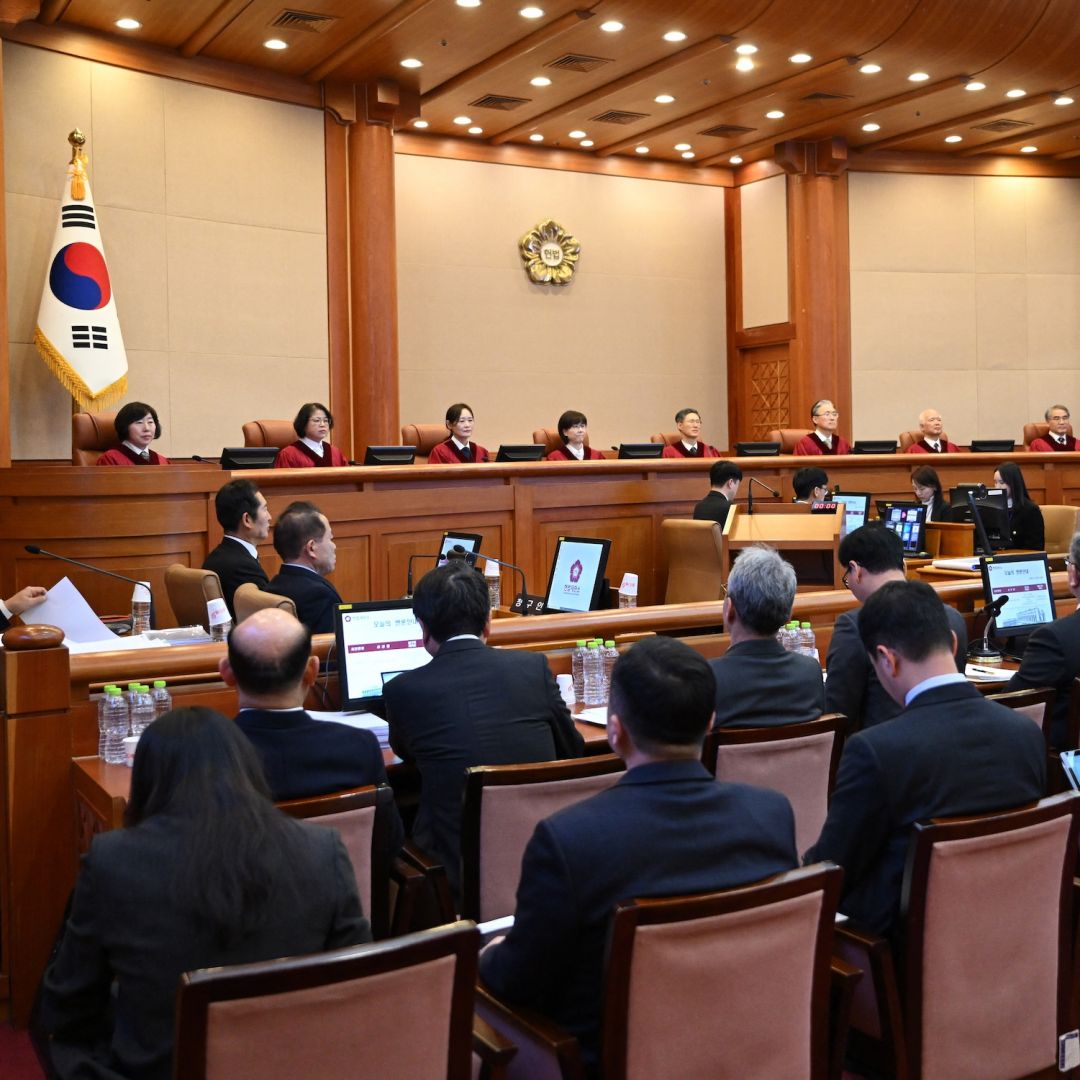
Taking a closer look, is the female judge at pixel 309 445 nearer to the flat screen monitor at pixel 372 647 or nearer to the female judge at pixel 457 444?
the female judge at pixel 457 444

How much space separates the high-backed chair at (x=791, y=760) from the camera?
274 cm

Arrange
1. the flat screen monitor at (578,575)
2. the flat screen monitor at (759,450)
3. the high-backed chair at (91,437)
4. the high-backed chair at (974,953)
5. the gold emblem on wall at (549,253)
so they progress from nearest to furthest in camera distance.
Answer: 1. the high-backed chair at (974,953)
2. the flat screen monitor at (578,575)
3. the high-backed chair at (91,437)
4. the flat screen monitor at (759,450)
5. the gold emblem on wall at (549,253)

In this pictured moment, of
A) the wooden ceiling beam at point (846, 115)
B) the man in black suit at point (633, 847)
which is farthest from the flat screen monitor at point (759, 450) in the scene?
the man in black suit at point (633, 847)

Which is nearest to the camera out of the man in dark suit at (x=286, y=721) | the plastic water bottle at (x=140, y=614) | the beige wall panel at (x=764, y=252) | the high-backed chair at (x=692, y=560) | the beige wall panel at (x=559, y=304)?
the man in dark suit at (x=286, y=721)

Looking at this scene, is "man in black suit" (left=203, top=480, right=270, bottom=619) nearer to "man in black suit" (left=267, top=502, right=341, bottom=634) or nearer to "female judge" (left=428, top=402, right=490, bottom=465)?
"man in black suit" (left=267, top=502, right=341, bottom=634)

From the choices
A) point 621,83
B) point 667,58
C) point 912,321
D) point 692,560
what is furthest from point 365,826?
point 912,321

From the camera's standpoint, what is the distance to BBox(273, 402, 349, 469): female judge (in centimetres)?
761

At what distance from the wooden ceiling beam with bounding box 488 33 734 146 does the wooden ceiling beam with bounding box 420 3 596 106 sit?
3.37ft

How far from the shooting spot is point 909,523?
24.1 ft

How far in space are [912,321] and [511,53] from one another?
561cm

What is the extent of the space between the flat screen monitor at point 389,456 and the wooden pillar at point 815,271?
6.30 meters

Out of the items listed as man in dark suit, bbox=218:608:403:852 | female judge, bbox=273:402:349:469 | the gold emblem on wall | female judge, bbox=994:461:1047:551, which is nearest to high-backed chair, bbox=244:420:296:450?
female judge, bbox=273:402:349:469

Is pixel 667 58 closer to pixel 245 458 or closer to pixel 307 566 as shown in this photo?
pixel 245 458

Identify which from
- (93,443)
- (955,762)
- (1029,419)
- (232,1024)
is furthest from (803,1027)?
(1029,419)
